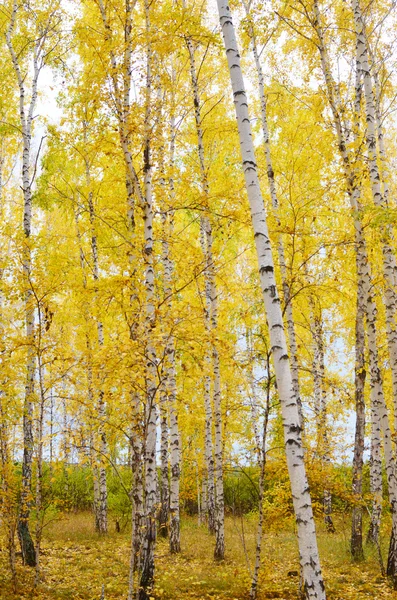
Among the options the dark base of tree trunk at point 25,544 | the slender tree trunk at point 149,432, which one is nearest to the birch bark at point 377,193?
the slender tree trunk at point 149,432

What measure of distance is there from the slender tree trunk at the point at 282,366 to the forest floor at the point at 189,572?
78.5 inches

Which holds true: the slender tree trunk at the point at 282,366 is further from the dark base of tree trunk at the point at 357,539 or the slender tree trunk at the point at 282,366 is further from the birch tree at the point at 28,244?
the dark base of tree trunk at the point at 357,539

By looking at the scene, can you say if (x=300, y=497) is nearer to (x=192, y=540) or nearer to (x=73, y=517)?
(x=192, y=540)

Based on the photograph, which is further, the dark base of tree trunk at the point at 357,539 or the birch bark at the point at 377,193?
the dark base of tree trunk at the point at 357,539

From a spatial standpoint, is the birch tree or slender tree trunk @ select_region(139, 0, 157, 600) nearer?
slender tree trunk @ select_region(139, 0, 157, 600)

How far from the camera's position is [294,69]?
1173 centimetres

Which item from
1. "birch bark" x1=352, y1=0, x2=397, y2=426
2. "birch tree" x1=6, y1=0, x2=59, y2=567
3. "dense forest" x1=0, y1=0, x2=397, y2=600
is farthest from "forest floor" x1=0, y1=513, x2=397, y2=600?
"birch bark" x1=352, y1=0, x2=397, y2=426

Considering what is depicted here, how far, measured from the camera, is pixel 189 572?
761 cm

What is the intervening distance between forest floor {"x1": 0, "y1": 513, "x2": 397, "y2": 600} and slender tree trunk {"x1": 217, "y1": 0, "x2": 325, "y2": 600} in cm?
199

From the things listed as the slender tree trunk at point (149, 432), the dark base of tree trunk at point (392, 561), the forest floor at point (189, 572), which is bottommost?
the forest floor at point (189, 572)

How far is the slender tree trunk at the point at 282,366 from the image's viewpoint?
3922mm

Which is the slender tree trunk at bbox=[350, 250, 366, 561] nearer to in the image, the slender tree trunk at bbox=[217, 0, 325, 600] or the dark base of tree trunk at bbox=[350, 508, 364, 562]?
the dark base of tree trunk at bbox=[350, 508, 364, 562]

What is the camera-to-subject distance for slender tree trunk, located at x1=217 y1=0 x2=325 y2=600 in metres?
3.92

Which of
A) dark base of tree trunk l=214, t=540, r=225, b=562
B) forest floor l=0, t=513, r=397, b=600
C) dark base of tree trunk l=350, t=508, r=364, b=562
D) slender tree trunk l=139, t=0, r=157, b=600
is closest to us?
slender tree trunk l=139, t=0, r=157, b=600
